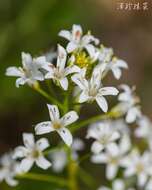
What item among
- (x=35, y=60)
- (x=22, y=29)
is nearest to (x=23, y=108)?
(x=22, y=29)

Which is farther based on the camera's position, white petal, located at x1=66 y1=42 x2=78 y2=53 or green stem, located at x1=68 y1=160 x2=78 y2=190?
green stem, located at x1=68 y1=160 x2=78 y2=190

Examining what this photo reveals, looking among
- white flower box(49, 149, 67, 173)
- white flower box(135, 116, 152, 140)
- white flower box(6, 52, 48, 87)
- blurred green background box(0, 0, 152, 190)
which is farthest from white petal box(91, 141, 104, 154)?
blurred green background box(0, 0, 152, 190)

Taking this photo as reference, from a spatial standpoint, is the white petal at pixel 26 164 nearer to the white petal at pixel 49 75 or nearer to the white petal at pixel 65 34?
the white petal at pixel 49 75

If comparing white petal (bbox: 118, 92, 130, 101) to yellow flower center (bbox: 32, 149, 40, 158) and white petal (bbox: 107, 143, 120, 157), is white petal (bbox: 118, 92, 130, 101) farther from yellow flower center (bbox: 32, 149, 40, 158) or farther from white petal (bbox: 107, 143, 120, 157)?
yellow flower center (bbox: 32, 149, 40, 158)

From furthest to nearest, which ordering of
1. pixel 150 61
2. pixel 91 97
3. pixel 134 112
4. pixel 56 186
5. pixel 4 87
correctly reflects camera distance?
pixel 150 61 → pixel 4 87 → pixel 56 186 → pixel 134 112 → pixel 91 97

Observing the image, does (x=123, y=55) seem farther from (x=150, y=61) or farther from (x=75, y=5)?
(x=75, y=5)

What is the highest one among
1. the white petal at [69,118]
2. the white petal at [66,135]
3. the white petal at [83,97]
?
the white petal at [83,97]

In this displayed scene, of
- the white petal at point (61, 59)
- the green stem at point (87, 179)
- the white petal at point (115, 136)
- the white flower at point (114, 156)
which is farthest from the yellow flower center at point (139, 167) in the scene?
the white petal at point (61, 59)
